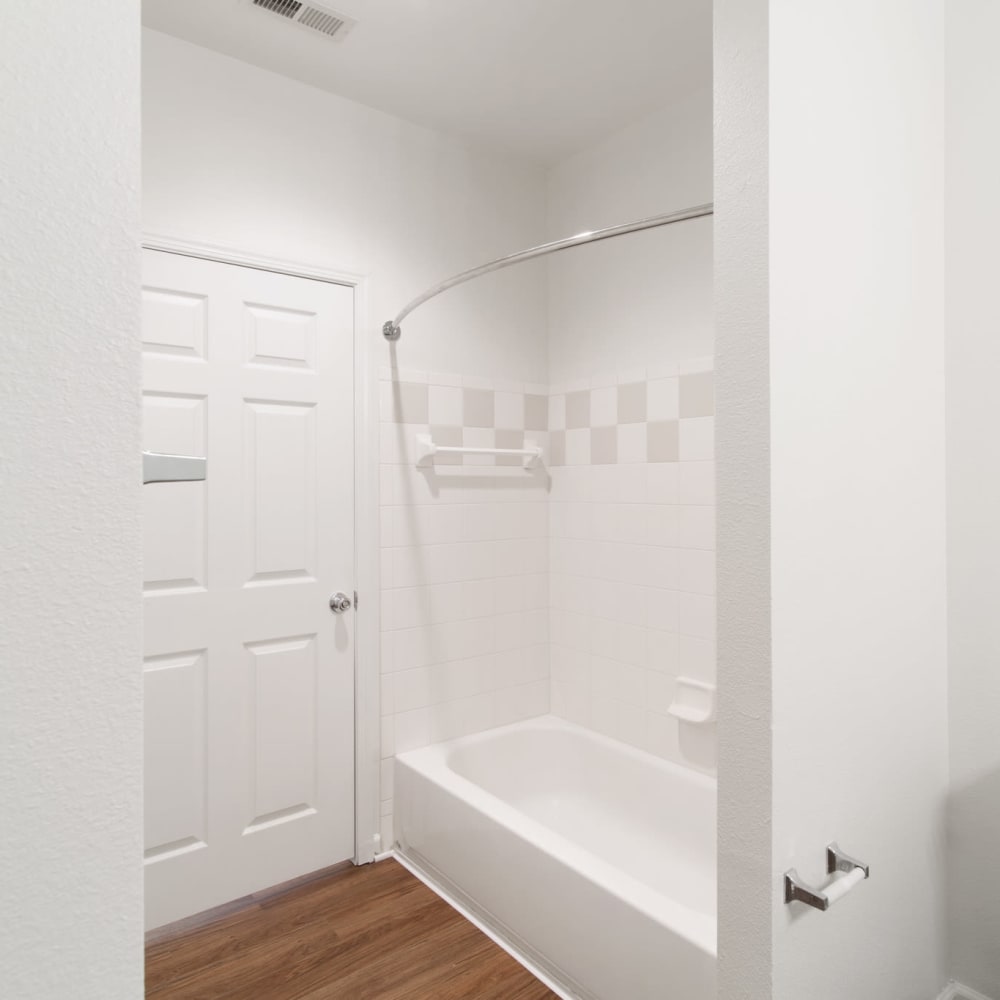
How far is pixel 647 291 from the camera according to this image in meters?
2.57

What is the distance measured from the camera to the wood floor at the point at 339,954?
1824 mm

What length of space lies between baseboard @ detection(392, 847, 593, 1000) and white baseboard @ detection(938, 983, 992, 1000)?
2.75ft

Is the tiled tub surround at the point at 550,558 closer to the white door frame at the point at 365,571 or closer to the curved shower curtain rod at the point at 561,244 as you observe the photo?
the white door frame at the point at 365,571

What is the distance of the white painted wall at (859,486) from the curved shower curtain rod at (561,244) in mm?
285

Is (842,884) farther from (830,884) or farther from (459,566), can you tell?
(459,566)

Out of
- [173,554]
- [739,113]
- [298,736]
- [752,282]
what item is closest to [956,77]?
[739,113]

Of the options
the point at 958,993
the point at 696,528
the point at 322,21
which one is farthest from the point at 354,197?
the point at 958,993

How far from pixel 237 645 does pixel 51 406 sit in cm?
189

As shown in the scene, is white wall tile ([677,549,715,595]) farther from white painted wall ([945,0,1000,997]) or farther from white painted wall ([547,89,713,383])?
white painted wall ([945,0,1000,997])

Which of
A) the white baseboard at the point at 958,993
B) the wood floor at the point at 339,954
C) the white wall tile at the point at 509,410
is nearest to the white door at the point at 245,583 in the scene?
the wood floor at the point at 339,954

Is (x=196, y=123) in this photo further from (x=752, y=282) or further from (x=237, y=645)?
(x=752, y=282)

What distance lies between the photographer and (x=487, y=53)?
218 centimetres

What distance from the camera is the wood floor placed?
182cm

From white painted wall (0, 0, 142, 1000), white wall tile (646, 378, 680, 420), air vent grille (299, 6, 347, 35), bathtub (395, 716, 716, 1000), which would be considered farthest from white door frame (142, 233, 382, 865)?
white painted wall (0, 0, 142, 1000)
